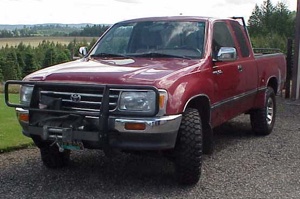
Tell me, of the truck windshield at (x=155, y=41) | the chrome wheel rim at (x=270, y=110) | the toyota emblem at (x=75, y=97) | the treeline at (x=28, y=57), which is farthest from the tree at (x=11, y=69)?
the toyota emblem at (x=75, y=97)

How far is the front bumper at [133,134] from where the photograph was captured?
4.70 m

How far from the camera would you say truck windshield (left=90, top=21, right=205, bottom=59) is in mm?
6031

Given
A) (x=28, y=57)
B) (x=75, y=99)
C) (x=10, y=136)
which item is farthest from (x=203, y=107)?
(x=28, y=57)

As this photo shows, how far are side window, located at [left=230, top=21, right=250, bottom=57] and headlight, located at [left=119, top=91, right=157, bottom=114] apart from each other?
2864mm

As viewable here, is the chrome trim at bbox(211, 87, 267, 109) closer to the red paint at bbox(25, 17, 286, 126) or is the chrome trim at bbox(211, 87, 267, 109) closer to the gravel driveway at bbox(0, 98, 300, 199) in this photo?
the red paint at bbox(25, 17, 286, 126)

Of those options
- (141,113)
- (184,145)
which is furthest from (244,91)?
(141,113)

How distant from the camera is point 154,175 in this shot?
5652mm

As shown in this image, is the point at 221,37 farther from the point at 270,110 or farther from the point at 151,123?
the point at 151,123

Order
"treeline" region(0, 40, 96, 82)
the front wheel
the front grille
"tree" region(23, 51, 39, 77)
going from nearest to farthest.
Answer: the front grille, the front wheel, "treeline" region(0, 40, 96, 82), "tree" region(23, 51, 39, 77)

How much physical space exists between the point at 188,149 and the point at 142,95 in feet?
2.60

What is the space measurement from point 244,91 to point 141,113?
8.91 ft

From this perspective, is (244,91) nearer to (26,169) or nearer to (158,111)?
(158,111)

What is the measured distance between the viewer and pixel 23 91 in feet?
17.4

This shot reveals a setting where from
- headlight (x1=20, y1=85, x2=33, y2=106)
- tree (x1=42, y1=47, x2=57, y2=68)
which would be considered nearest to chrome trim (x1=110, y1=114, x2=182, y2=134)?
headlight (x1=20, y1=85, x2=33, y2=106)
